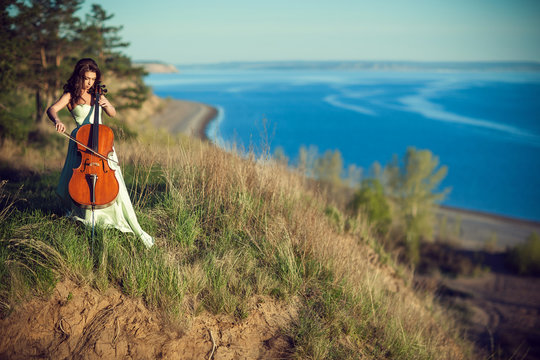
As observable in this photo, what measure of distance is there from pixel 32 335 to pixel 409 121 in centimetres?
12514

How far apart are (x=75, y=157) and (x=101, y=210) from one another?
0.60 meters

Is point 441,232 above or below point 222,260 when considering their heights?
below

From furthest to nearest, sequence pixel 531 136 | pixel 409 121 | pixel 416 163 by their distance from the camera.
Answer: pixel 409 121, pixel 531 136, pixel 416 163

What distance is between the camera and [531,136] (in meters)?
108

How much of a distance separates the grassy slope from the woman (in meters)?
0.14

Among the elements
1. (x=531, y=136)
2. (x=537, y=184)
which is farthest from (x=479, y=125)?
(x=537, y=184)

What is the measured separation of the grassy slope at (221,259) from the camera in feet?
11.6

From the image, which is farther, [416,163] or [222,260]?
[416,163]

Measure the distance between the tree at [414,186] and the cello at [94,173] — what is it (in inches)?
1578

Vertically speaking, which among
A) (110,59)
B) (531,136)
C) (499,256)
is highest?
(110,59)

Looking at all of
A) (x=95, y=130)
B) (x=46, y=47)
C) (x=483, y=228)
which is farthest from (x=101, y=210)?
(x=483, y=228)

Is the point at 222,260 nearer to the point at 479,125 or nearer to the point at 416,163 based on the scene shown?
the point at 416,163

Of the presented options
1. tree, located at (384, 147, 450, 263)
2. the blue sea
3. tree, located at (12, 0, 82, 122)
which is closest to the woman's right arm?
tree, located at (12, 0, 82, 122)

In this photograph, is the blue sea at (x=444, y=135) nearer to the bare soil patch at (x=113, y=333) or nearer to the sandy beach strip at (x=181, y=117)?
the sandy beach strip at (x=181, y=117)
